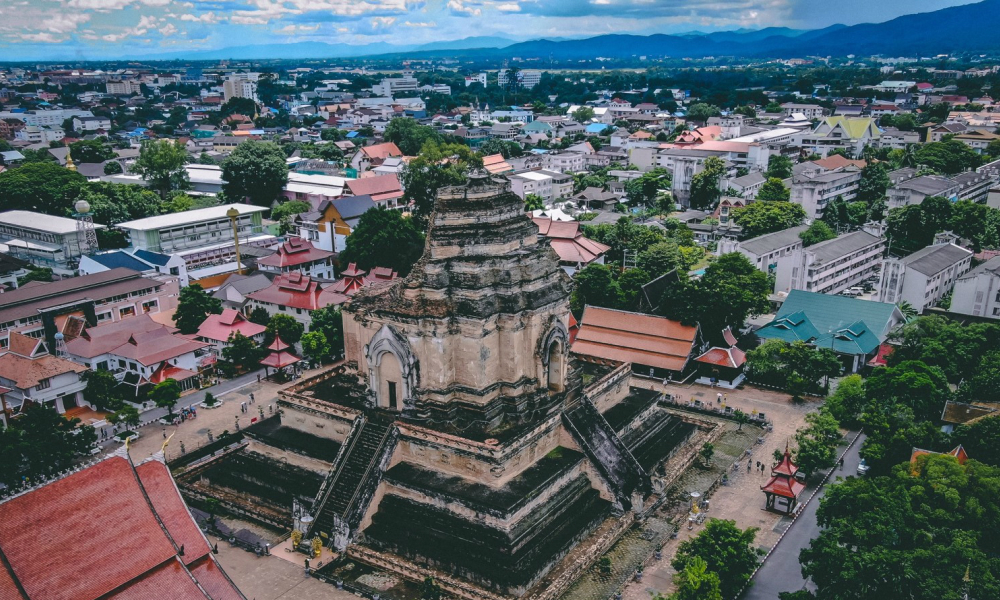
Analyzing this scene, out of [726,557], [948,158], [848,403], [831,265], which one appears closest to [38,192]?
[831,265]

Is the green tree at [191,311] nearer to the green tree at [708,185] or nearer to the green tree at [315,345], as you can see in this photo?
the green tree at [315,345]

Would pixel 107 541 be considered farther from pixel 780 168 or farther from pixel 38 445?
pixel 780 168

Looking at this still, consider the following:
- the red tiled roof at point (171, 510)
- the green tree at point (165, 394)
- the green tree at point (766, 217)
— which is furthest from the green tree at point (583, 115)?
the red tiled roof at point (171, 510)

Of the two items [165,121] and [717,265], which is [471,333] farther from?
[165,121]

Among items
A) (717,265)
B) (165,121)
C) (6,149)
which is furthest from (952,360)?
(165,121)

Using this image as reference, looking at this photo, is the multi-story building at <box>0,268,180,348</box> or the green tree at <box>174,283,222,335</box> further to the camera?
the green tree at <box>174,283,222,335</box>

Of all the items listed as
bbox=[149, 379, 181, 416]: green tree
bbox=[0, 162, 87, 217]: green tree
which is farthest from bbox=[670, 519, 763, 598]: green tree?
bbox=[0, 162, 87, 217]: green tree

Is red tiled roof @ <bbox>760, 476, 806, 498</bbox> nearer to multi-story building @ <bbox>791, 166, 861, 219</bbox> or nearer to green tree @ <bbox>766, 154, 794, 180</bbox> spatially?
multi-story building @ <bbox>791, 166, 861, 219</bbox>
